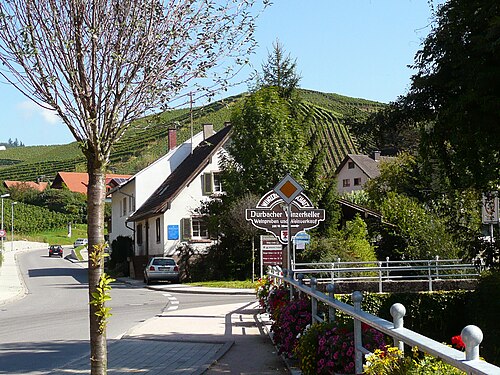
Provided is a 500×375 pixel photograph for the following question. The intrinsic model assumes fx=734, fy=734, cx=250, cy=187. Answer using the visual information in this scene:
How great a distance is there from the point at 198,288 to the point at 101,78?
2733 centimetres

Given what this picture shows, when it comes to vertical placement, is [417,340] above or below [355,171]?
below

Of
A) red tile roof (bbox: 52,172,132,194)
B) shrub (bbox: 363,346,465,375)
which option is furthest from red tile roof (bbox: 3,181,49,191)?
shrub (bbox: 363,346,465,375)

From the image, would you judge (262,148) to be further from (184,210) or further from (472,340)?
(472,340)

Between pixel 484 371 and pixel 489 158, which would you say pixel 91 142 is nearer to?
pixel 484 371

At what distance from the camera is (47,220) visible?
113500mm

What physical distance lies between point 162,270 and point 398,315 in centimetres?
3292

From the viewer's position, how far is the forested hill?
7367mm

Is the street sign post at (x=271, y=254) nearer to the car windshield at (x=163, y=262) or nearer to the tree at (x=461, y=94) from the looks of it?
the car windshield at (x=163, y=262)

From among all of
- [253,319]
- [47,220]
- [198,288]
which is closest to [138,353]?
[253,319]

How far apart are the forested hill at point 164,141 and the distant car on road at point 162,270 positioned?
5.61m

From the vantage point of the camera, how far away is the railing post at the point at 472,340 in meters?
3.34

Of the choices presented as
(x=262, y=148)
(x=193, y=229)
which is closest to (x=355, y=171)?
(x=193, y=229)

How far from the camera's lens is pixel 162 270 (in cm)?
3722

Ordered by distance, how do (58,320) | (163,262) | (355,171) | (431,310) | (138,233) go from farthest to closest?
(355,171) < (138,233) < (163,262) < (431,310) < (58,320)
